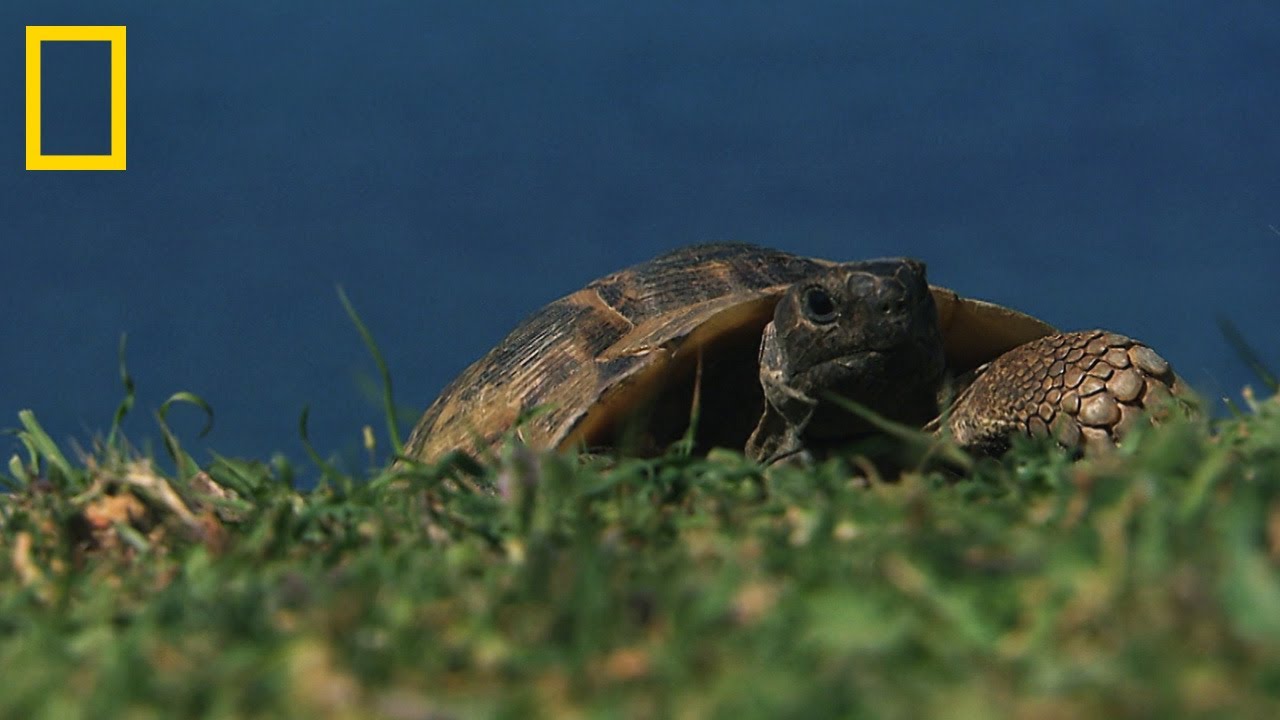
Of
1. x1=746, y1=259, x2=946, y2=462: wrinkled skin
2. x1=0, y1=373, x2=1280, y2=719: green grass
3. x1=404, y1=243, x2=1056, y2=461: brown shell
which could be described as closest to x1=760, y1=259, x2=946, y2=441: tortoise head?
x1=746, y1=259, x2=946, y2=462: wrinkled skin

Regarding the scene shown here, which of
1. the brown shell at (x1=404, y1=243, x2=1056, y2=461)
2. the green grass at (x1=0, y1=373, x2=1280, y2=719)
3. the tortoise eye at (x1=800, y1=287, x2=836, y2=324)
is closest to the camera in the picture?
the green grass at (x1=0, y1=373, x2=1280, y2=719)

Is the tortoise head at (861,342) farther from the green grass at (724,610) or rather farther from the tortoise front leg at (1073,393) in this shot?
the green grass at (724,610)

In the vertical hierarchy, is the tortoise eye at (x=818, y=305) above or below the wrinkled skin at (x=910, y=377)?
above

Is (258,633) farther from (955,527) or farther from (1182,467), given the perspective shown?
(1182,467)

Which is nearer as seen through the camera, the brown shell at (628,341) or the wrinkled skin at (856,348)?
the wrinkled skin at (856,348)

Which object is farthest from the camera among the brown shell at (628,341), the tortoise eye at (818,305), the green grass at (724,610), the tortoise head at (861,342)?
the brown shell at (628,341)

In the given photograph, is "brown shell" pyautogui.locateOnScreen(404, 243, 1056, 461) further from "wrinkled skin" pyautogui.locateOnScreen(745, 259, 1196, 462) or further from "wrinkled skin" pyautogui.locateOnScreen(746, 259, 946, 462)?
"wrinkled skin" pyautogui.locateOnScreen(746, 259, 946, 462)

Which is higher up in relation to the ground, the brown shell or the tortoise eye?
the tortoise eye

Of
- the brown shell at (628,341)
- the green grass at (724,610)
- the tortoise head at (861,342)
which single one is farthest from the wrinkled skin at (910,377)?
the green grass at (724,610)
